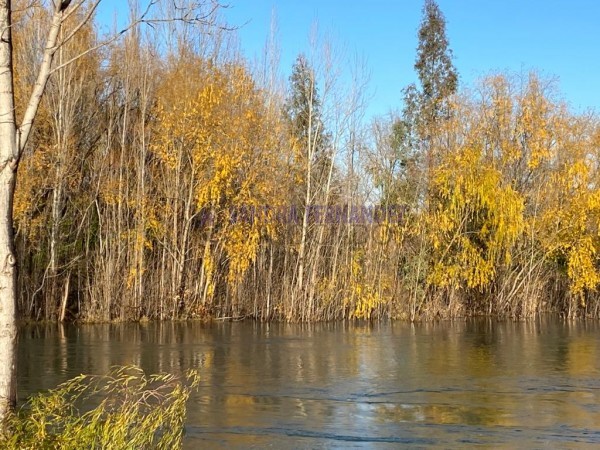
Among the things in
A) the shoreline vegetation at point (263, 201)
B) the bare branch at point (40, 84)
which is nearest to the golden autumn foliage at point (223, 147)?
the shoreline vegetation at point (263, 201)

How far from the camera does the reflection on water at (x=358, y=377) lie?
9.62m

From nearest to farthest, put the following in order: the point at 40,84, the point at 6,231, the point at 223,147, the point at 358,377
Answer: the point at 6,231 → the point at 40,84 → the point at 358,377 → the point at 223,147

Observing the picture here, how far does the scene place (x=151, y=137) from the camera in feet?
80.7

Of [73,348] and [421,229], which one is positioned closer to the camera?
[73,348]

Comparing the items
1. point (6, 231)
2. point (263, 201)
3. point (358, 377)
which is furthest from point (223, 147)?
point (6, 231)

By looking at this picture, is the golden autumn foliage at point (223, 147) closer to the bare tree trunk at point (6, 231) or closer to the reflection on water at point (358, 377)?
the reflection on water at point (358, 377)

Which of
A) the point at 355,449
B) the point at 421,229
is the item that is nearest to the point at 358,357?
the point at 355,449

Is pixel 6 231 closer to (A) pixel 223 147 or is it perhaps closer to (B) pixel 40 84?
(B) pixel 40 84

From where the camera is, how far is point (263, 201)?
24.0m

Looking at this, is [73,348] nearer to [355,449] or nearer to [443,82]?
[355,449]

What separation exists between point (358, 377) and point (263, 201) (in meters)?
10.8

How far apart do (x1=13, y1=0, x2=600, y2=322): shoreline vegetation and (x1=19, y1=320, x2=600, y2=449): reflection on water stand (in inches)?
66.1

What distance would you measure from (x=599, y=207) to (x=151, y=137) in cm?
1440

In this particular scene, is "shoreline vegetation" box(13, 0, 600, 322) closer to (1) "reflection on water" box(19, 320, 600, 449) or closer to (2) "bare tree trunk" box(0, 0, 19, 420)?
(1) "reflection on water" box(19, 320, 600, 449)
